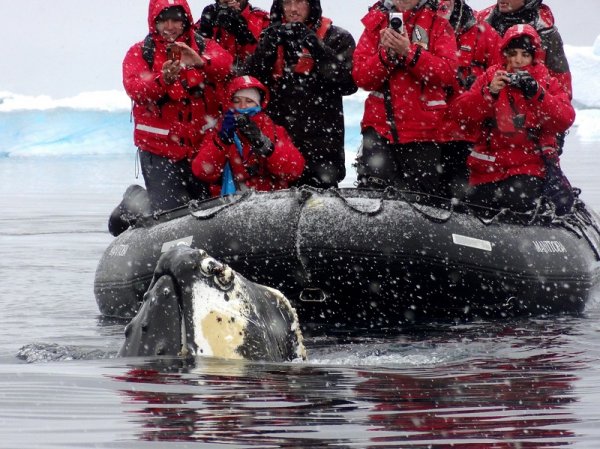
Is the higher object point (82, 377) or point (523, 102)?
point (523, 102)

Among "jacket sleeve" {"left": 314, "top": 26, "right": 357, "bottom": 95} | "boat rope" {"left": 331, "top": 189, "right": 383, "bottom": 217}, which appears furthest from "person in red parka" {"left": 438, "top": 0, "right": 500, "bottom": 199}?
"boat rope" {"left": 331, "top": 189, "right": 383, "bottom": 217}

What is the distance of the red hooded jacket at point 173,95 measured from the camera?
314 inches

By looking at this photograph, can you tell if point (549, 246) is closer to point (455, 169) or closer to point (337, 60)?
point (455, 169)

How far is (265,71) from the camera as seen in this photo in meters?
8.23

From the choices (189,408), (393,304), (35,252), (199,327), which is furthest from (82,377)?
(35,252)

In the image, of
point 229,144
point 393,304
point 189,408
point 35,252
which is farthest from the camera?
point 35,252

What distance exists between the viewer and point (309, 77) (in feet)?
26.9

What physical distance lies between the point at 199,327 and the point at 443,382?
0.98 metres

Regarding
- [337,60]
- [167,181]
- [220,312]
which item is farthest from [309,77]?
[220,312]

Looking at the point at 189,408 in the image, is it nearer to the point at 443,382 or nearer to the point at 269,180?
the point at 443,382

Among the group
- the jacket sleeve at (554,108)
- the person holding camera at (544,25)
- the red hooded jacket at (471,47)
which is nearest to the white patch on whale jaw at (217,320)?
the jacket sleeve at (554,108)

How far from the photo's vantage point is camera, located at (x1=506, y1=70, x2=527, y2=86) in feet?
25.1

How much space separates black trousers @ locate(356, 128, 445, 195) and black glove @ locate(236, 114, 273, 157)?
760 mm

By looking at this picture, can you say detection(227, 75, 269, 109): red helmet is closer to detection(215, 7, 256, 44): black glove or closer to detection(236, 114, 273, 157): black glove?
detection(236, 114, 273, 157): black glove
